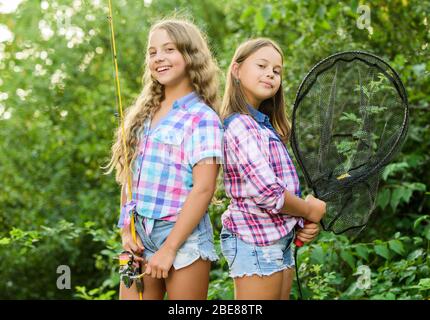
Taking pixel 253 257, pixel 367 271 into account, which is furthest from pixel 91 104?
pixel 253 257

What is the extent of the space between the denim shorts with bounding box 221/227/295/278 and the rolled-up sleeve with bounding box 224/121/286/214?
138mm

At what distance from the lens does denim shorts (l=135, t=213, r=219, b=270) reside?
8.90 feet

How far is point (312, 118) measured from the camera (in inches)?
129

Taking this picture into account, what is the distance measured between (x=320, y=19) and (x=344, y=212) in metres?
2.49

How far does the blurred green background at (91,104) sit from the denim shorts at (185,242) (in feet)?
6.63

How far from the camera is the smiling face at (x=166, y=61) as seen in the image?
2852 millimetres

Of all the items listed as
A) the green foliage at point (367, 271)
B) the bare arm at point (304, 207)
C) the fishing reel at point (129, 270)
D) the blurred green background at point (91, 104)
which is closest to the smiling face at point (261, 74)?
the bare arm at point (304, 207)

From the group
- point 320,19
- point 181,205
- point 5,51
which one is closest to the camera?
point 181,205

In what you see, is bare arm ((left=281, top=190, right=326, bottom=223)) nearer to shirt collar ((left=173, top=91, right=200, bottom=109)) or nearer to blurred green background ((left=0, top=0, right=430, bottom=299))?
shirt collar ((left=173, top=91, right=200, bottom=109))

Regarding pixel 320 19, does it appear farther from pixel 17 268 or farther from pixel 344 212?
pixel 17 268

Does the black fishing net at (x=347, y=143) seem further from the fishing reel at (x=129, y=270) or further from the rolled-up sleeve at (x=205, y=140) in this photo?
the fishing reel at (x=129, y=270)

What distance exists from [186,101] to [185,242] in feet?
1.70

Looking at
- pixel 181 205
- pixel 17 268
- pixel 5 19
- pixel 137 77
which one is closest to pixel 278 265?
pixel 181 205
